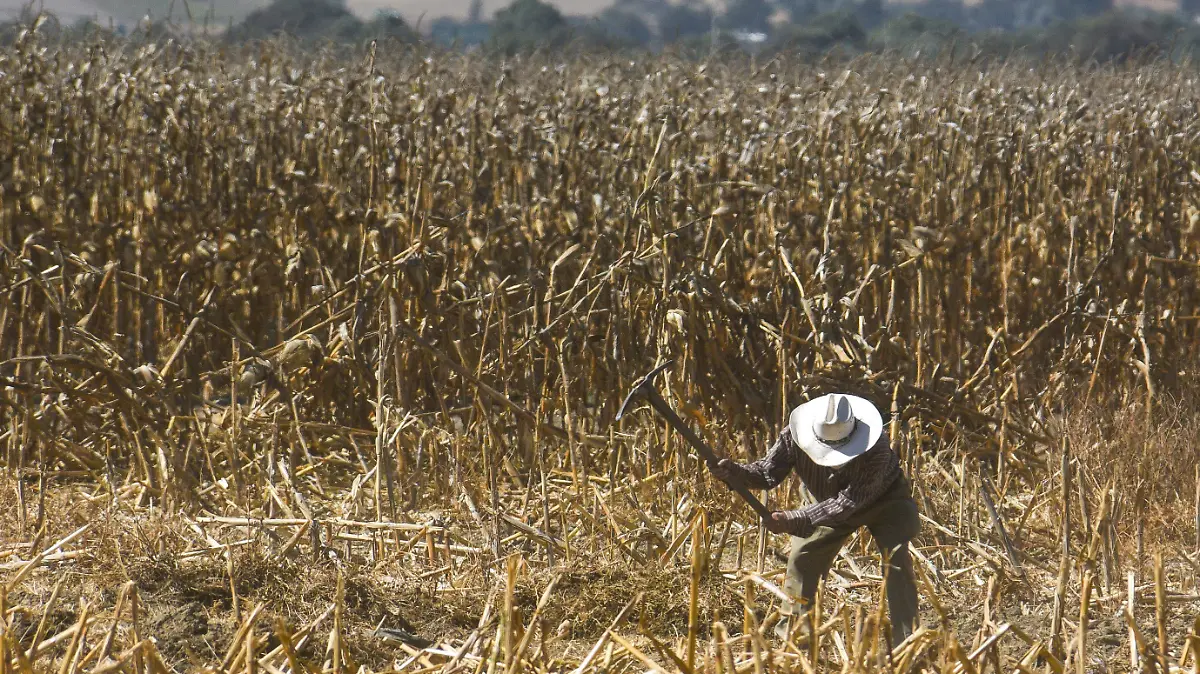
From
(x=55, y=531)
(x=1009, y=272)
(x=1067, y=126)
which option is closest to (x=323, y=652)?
(x=55, y=531)

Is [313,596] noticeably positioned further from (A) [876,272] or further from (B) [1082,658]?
(A) [876,272]

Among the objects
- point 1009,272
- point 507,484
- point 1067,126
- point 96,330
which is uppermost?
point 1067,126

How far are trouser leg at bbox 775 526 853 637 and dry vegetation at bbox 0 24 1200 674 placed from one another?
14cm

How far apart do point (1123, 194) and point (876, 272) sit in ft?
6.12

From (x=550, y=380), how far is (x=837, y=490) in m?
1.75

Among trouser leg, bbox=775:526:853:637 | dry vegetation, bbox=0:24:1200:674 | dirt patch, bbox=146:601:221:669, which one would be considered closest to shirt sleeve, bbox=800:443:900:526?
trouser leg, bbox=775:526:853:637

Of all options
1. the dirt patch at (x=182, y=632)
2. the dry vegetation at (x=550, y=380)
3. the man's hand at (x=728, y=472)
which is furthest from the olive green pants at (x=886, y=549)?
the dirt patch at (x=182, y=632)

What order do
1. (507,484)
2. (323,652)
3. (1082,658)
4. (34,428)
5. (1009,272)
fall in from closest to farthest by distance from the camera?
(1082,658) → (323,652) → (34,428) → (507,484) → (1009,272)

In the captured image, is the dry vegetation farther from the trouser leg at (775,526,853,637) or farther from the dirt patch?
the trouser leg at (775,526,853,637)

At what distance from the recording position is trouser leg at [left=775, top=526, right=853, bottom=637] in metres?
3.08

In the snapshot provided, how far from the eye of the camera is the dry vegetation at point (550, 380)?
10.5 ft

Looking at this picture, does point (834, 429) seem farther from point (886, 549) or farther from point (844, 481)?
point (886, 549)

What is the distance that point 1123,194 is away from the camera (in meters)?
6.00

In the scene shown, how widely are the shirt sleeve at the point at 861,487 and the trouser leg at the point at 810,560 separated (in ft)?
0.35
